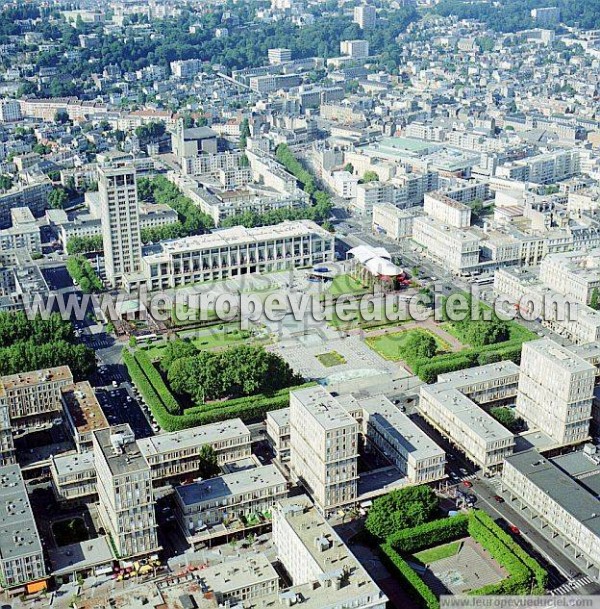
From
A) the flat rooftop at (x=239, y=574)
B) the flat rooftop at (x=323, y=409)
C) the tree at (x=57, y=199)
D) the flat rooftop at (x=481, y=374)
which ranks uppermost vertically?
the flat rooftop at (x=323, y=409)

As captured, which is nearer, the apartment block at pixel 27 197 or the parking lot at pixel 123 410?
the parking lot at pixel 123 410

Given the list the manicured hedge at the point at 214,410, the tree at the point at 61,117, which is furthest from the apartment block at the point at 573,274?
the tree at the point at 61,117

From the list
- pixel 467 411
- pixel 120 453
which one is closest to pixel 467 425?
pixel 467 411

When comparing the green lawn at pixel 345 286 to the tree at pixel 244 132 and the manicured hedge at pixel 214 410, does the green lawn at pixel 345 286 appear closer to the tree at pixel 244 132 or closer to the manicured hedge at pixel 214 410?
the manicured hedge at pixel 214 410

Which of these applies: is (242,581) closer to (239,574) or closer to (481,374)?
(239,574)

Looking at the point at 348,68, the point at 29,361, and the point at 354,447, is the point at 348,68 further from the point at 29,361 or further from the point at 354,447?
the point at 354,447

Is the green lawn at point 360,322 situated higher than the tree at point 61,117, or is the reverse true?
the tree at point 61,117

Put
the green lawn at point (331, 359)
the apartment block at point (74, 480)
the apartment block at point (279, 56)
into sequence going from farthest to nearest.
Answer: the apartment block at point (279, 56) → the green lawn at point (331, 359) → the apartment block at point (74, 480)
